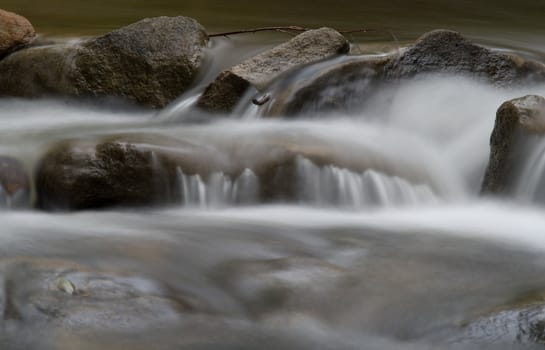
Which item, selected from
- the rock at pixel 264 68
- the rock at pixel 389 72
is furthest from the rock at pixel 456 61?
the rock at pixel 264 68

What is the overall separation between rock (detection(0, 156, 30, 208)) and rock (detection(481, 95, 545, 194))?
2.68 m

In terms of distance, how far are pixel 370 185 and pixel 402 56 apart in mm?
1416

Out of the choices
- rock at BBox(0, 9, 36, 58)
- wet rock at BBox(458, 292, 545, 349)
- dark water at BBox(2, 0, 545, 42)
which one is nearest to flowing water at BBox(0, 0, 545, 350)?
wet rock at BBox(458, 292, 545, 349)

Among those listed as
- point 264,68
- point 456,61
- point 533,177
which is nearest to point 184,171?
point 264,68

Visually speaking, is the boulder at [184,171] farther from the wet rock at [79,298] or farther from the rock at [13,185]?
the wet rock at [79,298]

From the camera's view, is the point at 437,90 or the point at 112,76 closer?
the point at 437,90

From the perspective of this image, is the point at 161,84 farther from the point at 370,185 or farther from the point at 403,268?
the point at 403,268

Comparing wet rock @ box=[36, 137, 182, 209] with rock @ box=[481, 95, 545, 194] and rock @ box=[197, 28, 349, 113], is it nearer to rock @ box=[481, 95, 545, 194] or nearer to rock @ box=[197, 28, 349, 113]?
rock @ box=[197, 28, 349, 113]

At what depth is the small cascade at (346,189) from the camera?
457 cm

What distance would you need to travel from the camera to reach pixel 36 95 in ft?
21.1

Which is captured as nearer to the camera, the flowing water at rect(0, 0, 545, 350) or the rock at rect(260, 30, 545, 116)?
the flowing water at rect(0, 0, 545, 350)

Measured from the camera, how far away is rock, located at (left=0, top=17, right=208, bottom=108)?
20.2 feet

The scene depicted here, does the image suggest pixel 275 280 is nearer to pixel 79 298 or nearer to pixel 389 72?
pixel 79 298

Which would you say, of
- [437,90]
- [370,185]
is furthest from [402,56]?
[370,185]
